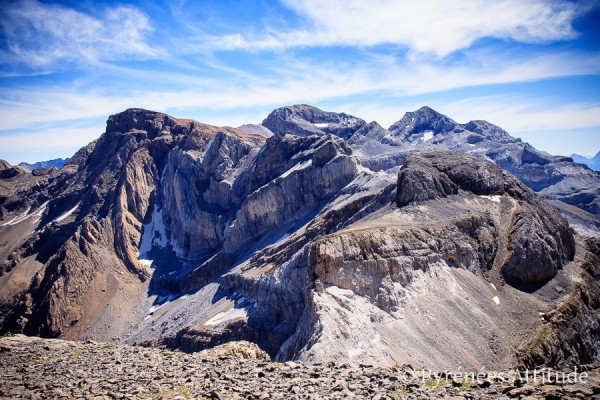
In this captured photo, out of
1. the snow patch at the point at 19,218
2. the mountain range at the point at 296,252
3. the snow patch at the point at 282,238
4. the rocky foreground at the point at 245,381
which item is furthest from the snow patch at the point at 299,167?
the snow patch at the point at 19,218

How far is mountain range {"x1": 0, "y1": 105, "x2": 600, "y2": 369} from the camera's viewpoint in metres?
42.7

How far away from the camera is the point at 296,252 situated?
8194 centimetres

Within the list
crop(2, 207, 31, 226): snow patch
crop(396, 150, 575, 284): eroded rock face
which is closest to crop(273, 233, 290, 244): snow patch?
crop(396, 150, 575, 284): eroded rock face

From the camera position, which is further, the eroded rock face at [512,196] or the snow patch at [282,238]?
the snow patch at [282,238]

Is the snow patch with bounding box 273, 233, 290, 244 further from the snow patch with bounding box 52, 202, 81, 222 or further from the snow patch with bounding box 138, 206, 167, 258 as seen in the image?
the snow patch with bounding box 52, 202, 81, 222

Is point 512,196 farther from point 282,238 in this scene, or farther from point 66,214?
point 66,214

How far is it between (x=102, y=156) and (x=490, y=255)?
5896 inches

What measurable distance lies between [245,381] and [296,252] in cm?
6246

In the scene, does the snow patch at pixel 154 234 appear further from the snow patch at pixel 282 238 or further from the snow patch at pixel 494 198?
the snow patch at pixel 494 198

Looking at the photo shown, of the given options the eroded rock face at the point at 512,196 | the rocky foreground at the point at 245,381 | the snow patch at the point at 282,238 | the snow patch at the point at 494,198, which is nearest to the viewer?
the rocky foreground at the point at 245,381

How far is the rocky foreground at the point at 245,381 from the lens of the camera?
54.5ft

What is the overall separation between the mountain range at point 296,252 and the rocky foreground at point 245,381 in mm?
12452

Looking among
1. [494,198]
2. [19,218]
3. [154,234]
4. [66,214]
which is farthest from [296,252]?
[19,218]

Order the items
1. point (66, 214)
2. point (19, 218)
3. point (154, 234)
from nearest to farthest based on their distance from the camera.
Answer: point (154, 234) → point (66, 214) → point (19, 218)
